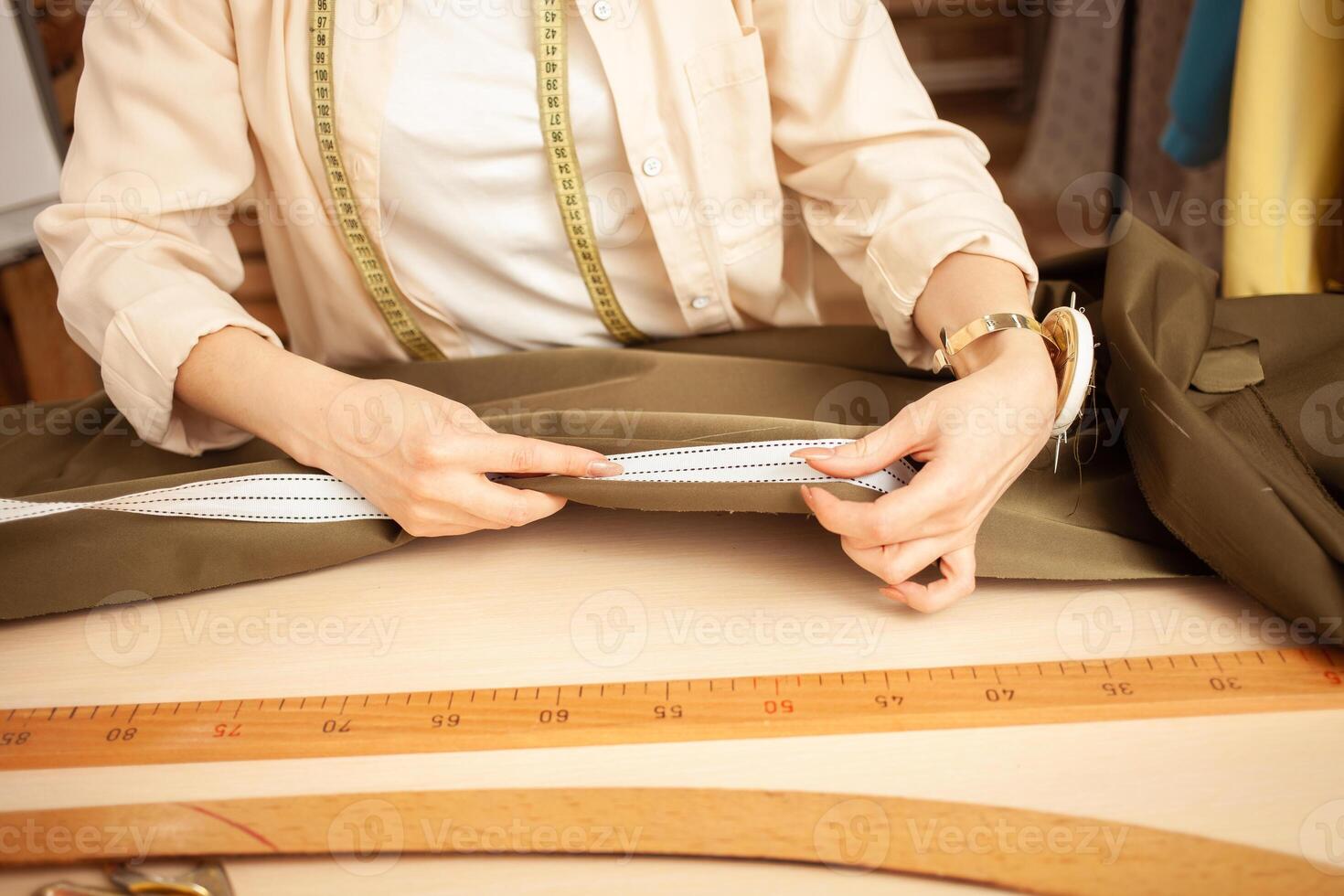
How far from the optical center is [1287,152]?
3.29ft

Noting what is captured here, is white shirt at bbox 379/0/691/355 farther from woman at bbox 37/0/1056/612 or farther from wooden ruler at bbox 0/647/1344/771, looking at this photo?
wooden ruler at bbox 0/647/1344/771

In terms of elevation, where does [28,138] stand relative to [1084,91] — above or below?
above

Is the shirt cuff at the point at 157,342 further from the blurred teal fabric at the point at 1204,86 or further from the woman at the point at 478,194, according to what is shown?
the blurred teal fabric at the point at 1204,86

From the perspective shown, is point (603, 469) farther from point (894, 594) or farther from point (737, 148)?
point (737, 148)

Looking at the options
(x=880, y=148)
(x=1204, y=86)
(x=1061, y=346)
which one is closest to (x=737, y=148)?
(x=880, y=148)

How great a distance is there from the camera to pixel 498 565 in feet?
2.50

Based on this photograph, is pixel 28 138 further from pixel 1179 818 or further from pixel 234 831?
pixel 1179 818

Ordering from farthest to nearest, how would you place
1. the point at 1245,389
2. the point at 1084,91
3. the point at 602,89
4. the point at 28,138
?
1. the point at 1084,91
2. the point at 28,138
3. the point at 602,89
4. the point at 1245,389

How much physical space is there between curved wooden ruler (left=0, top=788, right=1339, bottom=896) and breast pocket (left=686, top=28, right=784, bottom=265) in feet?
1.75

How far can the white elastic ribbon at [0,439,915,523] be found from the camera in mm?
688

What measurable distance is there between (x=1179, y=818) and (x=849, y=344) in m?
0.50

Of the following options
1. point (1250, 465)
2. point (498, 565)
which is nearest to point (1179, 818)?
point (1250, 465)

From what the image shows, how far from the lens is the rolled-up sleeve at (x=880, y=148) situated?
2.62ft

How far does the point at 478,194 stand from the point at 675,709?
0.51 m
